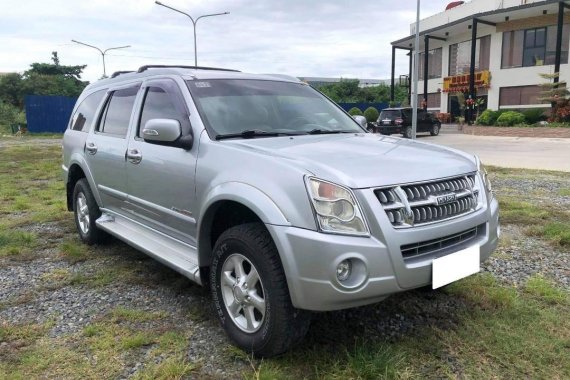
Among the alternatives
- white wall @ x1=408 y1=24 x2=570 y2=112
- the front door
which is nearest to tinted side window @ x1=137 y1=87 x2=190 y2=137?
the front door

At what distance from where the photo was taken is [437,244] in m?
2.74

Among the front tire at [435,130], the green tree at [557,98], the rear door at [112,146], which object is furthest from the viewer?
the front tire at [435,130]

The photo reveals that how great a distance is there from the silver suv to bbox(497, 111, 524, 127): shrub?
86.8 feet

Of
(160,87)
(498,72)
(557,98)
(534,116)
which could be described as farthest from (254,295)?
(498,72)

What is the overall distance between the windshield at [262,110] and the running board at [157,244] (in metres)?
0.88

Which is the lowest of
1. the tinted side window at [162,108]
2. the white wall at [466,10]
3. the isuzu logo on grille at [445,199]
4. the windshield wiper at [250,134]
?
the isuzu logo on grille at [445,199]

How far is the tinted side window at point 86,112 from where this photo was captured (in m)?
5.21

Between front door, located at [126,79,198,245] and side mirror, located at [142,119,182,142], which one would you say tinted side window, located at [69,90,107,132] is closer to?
front door, located at [126,79,198,245]

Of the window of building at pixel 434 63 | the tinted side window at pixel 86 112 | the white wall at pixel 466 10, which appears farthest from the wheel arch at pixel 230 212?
the window of building at pixel 434 63

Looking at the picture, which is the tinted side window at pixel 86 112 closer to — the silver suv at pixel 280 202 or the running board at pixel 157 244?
the silver suv at pixel 280 202

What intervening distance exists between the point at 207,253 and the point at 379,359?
4.15 ft

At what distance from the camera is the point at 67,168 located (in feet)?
18.3

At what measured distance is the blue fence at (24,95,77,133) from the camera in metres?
29.9

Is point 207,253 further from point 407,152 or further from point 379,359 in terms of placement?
point 407,152
